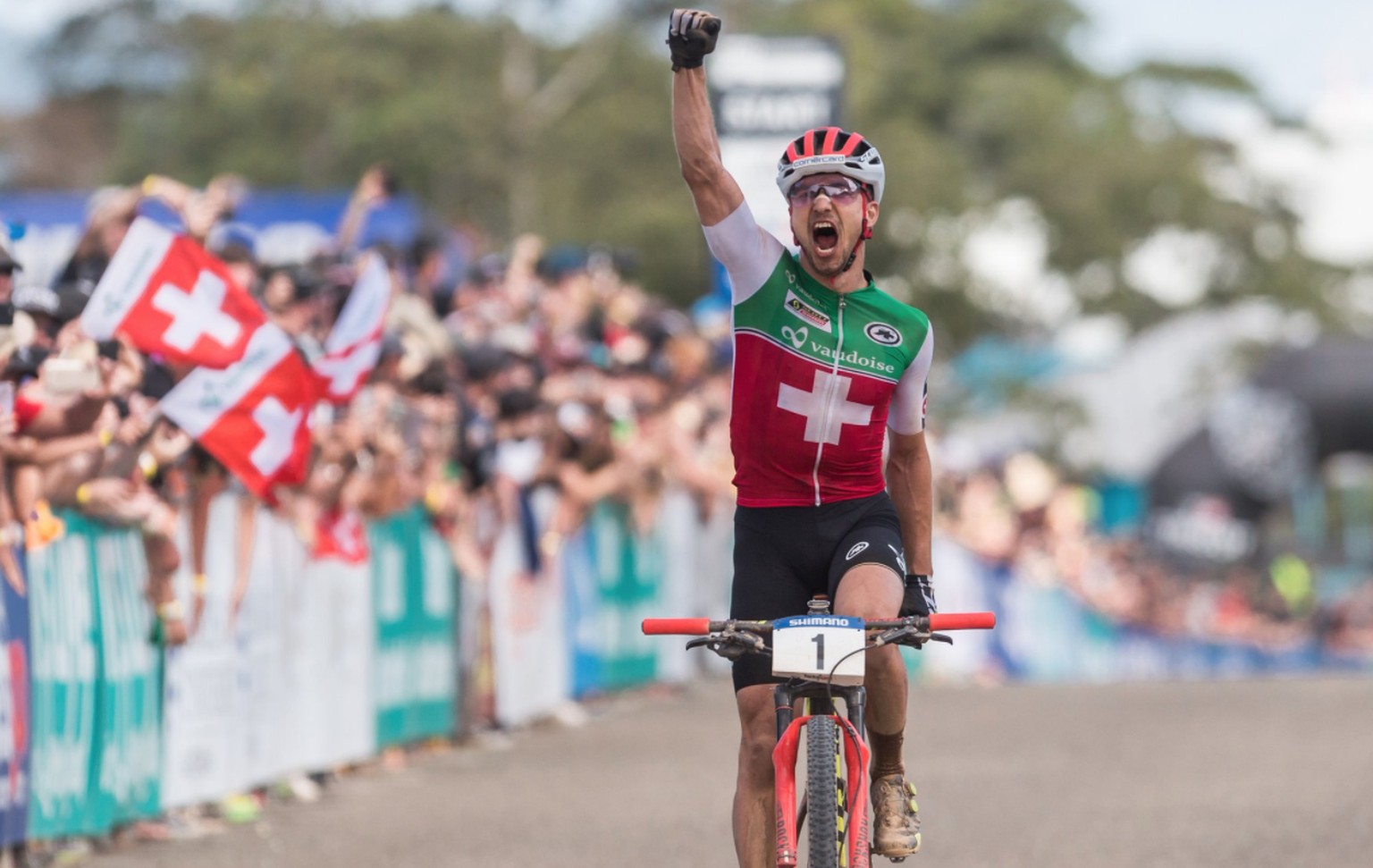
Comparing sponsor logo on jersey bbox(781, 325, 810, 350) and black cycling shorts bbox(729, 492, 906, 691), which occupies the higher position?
sponsor logo on jersey bbox(781, 325, 810, 350)

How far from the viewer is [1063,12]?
206 feet

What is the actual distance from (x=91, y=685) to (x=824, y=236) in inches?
177

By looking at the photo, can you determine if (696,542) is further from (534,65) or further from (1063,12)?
(1063,12)

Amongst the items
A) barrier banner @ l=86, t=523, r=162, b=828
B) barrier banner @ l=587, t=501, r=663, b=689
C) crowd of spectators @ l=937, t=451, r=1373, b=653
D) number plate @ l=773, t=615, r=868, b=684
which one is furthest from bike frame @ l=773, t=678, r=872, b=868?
crowd of spectators @ l=937, t=451, r=1373, b=653

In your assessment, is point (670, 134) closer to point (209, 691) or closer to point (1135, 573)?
point (1135, 573)

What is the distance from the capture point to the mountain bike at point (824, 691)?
701 centimetres

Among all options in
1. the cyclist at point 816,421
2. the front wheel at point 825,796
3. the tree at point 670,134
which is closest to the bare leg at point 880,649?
the cyclist at point 816,421

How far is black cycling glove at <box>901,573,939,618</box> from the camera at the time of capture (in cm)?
787

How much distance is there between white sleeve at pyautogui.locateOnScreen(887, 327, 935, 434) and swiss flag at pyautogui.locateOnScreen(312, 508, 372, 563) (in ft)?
20.0

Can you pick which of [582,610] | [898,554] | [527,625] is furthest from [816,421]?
[582,610]

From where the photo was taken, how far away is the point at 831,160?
7582mm

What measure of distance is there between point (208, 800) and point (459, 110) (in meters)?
30.6

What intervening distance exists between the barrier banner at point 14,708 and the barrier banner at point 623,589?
30.4ft

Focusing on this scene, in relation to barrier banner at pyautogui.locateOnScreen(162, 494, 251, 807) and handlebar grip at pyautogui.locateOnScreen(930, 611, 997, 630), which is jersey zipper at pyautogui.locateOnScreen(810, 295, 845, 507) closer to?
handlebar grip at pyautogui.locateOnScreen(930, 611, 997, 630)
